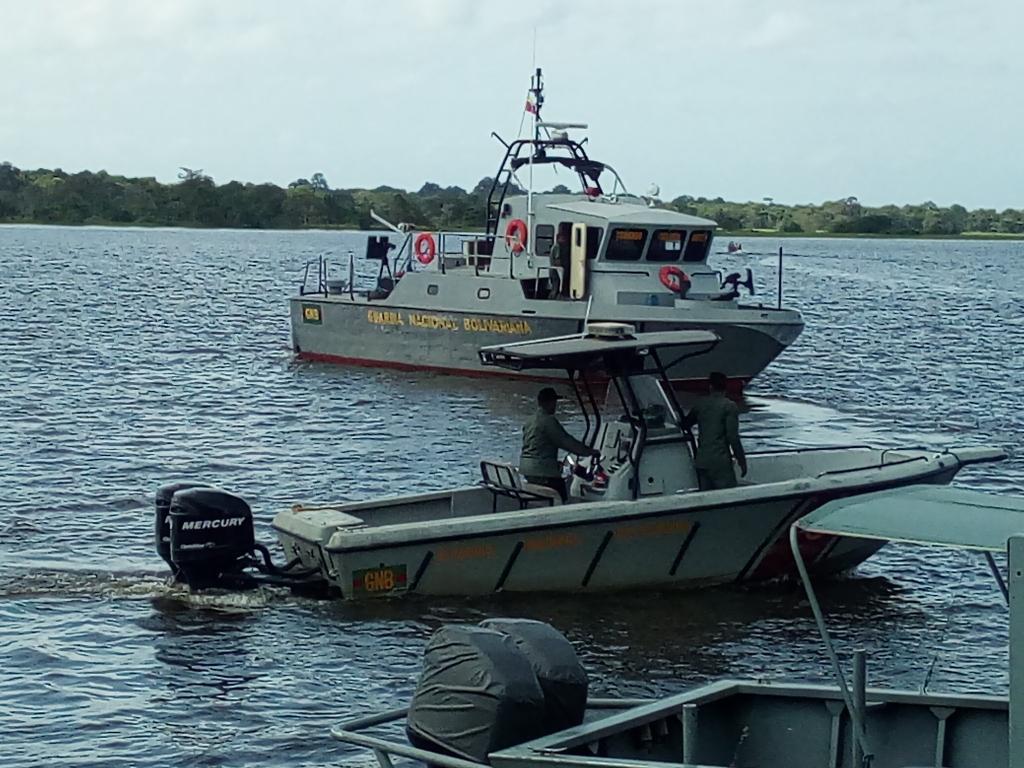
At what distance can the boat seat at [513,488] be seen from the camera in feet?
47.3

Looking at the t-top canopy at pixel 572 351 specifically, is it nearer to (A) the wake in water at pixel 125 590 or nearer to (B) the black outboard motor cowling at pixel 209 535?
(B) the black outboard motor cowling at pixel 209 535

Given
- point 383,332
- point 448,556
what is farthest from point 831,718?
point 383,332

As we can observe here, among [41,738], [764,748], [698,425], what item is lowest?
[41,738]

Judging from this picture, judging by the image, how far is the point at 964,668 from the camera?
42.2 feet

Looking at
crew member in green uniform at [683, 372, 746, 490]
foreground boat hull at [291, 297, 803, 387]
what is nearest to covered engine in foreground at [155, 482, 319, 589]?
crew member in green uniform at [683, 372, 746, 490]

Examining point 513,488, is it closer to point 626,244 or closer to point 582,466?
point 582,466

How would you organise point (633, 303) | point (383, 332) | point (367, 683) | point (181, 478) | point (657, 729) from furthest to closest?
point (383, 332), point (633, 303), point (181, 478), point (367, 683), point (657, 729)

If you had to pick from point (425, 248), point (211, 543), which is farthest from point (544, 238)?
point (211, 543)

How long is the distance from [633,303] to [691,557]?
529 inches

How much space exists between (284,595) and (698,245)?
15766 millimetres

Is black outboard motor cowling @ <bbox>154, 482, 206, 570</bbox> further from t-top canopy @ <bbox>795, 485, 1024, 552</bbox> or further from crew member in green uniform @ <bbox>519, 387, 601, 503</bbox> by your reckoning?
t-top canopy @ <bbox>795, 485, 1024, 552</bbox>

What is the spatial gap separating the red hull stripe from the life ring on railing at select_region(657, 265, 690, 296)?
155 centimetres

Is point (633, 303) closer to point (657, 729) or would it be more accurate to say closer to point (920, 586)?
point (920, 586)

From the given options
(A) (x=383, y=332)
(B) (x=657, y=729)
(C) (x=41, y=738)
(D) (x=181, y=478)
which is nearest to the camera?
(B) (x=657, y=729)
